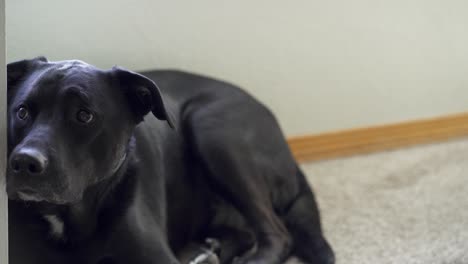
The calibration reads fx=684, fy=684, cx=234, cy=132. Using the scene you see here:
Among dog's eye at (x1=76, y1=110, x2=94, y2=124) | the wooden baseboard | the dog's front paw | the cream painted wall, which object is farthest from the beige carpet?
dog's eye at (x1=76, y1=110, x2=94, y2=124)

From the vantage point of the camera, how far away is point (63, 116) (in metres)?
1.40

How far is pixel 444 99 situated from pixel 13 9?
5.36 ft

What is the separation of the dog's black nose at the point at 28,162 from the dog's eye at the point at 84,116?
141 mm

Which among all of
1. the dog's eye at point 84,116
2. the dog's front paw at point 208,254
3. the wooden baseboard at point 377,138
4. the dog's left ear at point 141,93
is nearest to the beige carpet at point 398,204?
the wooden baseboard at point 377,138

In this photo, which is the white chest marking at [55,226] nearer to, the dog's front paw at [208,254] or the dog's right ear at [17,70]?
the dog's right ear at [17,70]

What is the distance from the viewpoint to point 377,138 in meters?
2.64

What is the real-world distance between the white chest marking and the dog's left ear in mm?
289

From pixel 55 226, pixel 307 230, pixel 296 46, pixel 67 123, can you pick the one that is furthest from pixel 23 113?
pixel 296 46

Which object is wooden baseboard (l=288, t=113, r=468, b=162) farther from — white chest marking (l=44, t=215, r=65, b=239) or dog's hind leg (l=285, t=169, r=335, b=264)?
white chest marking (l=44, t=215, r=65, b=239)

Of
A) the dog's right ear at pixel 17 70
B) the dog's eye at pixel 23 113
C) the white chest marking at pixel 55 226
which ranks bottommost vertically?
the white chest marking at pixel 55 226

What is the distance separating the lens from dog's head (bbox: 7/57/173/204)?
51.9 inches

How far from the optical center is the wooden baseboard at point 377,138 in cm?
256

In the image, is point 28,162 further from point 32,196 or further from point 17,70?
point 17,70

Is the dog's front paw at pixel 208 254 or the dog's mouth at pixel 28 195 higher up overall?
the dog's mouth at pixel 28 195
